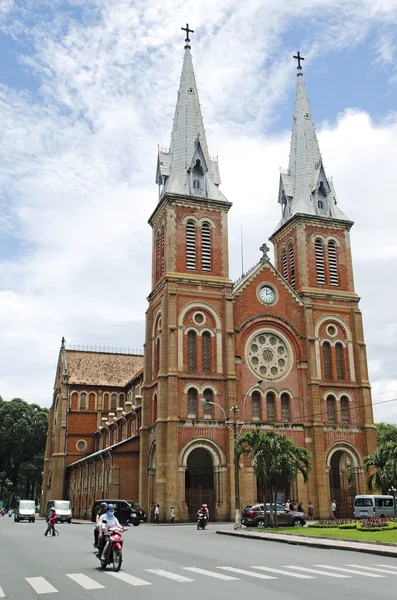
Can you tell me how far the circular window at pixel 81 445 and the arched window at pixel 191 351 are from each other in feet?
99.9

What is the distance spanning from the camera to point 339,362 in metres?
53.7

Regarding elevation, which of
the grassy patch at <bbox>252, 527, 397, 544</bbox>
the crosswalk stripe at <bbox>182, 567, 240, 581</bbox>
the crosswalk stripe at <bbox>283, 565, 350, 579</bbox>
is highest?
the grassy patch at <bbox>252, 527, 397, 544</bbox>

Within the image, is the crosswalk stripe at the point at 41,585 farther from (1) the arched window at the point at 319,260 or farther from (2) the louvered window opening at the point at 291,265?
(2) the louvered window opening at the point at 291,265

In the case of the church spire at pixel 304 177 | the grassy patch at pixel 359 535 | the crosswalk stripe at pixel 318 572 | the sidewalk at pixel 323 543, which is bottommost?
the crosswalk stripe at pixel 318 572

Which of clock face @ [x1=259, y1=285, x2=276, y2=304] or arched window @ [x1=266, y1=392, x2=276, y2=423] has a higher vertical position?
clock face @ [x1=259, y1=285, x2=276, y2=304]

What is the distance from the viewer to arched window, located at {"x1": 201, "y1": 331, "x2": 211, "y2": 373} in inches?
1944

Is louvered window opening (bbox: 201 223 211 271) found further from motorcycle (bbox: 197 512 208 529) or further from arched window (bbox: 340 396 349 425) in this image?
motorcycle (bbox: 197 512 208 529)

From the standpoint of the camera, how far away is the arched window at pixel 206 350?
49.4 metres

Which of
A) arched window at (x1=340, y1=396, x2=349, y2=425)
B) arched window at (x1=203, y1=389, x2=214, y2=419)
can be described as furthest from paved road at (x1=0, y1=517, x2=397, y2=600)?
arched window at (x1=340, y1=396, x2=349, y2=425)

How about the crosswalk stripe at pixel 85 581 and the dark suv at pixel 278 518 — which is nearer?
the crosswalk stripe at pixel 85 581

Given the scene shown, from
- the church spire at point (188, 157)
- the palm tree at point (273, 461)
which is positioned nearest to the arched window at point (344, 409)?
the palm tree at point (273, 461)

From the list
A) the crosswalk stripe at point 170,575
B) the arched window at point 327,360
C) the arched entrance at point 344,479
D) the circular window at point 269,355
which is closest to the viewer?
the crosswalk stripe at point 170,575

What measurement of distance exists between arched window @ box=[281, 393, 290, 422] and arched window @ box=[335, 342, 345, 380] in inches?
207

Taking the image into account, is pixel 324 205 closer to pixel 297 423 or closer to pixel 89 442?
pixel 297 423
